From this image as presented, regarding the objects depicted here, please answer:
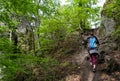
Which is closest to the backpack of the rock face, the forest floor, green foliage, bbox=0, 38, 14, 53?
the forest floor

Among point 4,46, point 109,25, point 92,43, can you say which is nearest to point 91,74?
point 92,43

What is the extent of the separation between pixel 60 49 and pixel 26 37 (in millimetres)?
3572

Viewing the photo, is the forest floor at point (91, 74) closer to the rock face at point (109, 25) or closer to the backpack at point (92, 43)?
the backpack at point (92, 43)

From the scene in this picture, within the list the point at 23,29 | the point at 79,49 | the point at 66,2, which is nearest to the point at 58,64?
the point at 79,49

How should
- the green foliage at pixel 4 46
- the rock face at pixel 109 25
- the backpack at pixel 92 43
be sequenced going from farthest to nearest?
the rock face at pixel 109 25 < the backpack at pixel 92 43 < the green foliage at pixel 4 46

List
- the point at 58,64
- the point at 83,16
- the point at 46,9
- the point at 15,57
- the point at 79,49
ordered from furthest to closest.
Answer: the point at 83,16, the point at 79,49, the point at 58,64, the point at 15,57, the point at 46,9

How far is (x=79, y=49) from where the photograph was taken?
18375 millimetres

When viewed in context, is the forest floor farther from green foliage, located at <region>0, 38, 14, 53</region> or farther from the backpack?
green foliage, located at <region>0, 38, 14, 53</region>

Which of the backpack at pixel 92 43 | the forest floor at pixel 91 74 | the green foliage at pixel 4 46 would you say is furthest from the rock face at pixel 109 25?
the green foliage at pixel 4 46

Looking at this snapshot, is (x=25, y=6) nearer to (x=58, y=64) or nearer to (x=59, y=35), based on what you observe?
(x=58, y=64)

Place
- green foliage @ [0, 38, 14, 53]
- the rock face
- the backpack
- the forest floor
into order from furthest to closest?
the rock face < the backpack < the forest floor < green foliage @ [0, 38, 14, 53]

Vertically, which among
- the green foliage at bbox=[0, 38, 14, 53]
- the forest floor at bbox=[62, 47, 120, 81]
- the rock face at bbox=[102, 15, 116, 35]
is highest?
the green foliage at bbox=[0, 38, 14, 53]

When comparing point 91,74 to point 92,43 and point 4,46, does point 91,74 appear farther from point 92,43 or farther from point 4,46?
point 4,46

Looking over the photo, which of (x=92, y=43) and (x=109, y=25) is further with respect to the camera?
(x=109, y=25)
